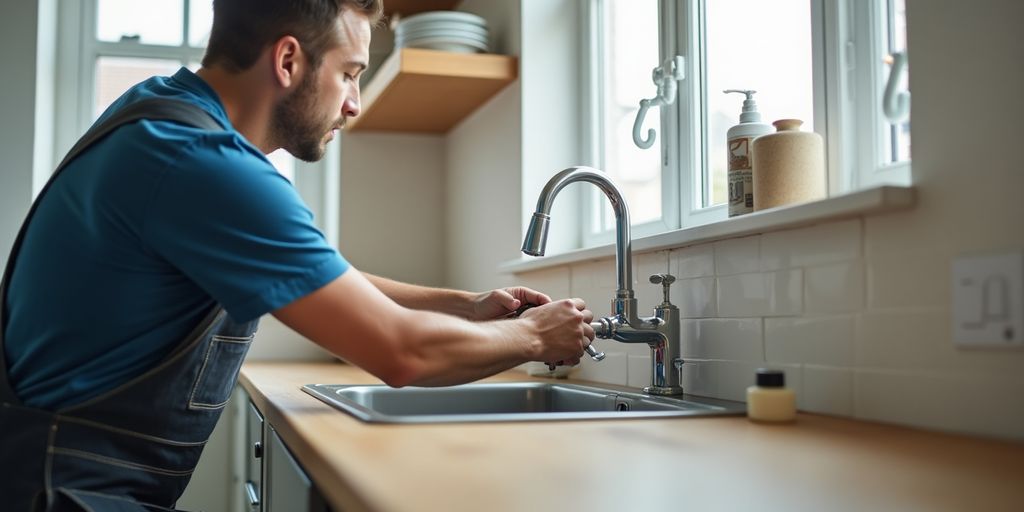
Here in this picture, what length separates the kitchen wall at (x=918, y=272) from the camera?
1032mm

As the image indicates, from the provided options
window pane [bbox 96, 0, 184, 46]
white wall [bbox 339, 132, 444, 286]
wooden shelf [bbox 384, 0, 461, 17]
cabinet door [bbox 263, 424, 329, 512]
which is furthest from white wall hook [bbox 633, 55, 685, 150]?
window pane [bbox 96, 0, 184, 46]

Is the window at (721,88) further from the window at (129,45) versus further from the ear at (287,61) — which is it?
the window at (129,45)

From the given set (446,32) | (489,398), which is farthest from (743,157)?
(446,32)

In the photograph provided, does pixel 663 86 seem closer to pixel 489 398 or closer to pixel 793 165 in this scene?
pixel 793 165

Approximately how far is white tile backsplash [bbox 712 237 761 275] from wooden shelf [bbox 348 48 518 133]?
115 cm

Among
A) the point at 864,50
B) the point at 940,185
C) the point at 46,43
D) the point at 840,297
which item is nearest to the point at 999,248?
the point at 940,185

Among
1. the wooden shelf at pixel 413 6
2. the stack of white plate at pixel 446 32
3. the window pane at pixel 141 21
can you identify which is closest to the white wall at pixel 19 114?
the window pane at pixel 141 21

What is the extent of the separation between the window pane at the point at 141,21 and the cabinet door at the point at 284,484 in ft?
8.30

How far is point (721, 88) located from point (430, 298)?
71cm

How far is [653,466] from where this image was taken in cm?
88

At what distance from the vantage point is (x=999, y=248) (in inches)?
40.3

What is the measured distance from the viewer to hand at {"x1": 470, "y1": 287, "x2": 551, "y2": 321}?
70.4 inches

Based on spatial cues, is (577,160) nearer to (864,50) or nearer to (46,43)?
(864,50)

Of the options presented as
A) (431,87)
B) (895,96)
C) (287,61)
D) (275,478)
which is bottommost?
(275,478)
